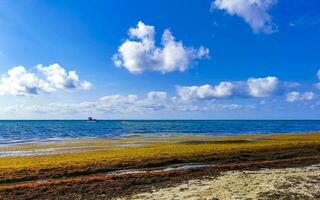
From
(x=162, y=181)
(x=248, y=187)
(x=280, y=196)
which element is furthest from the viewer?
(x=162, y=181)

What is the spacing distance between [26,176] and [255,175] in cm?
1566

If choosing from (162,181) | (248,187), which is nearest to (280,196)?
(248,187)

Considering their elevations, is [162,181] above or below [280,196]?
above

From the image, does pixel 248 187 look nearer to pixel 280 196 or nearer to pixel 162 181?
pixel 280 196

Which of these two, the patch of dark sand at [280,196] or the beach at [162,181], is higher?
the beach at [162,181]

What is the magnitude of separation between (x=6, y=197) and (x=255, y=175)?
15044 millimetres

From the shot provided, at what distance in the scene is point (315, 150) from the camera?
37.2 meters

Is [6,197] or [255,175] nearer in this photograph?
[6,197]

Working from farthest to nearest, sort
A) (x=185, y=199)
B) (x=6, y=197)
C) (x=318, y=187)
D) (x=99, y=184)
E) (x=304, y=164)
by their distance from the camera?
(x=304, y=164)
(x=99, y=184)
(x=318, y=187)
(x=6, y=197)
(x=185, y=199)

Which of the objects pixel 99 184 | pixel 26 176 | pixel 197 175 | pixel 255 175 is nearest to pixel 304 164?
pixel 255 175

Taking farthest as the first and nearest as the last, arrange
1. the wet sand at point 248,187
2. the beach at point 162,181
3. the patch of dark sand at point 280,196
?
the beach at point 162,181
the wet sand at point 248,187
the patch of dark sand at point 280,196

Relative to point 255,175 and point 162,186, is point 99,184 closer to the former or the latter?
point 162,186

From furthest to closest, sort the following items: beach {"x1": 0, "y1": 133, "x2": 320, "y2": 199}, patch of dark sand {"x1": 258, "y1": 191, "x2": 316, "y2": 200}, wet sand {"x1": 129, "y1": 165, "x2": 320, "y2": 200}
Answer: beach {"x1": 0, "y1": 133, "x2": 320, "y2": 199} < wet sand {"x1": 129, "y1": 165, "x2": 320, "y2": 200} < patch of dark sand {"x1": 258, "y1": 191, "x2": 316, "y2": 200}

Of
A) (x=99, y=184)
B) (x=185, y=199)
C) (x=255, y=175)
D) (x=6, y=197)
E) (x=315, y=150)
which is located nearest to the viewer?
(x=185, y=199)
